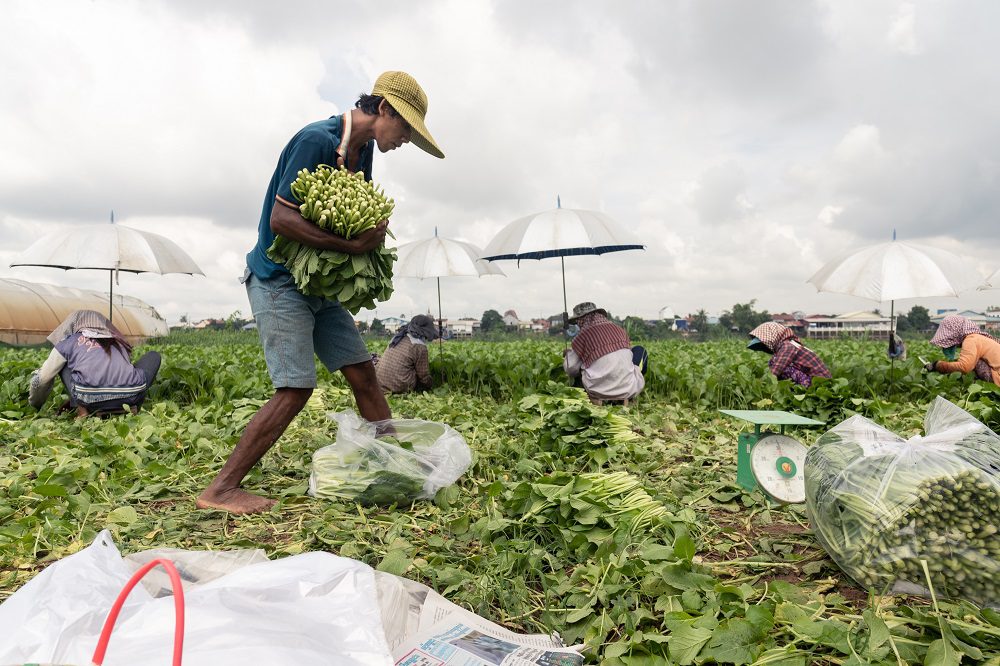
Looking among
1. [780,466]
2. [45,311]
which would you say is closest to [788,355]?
[780,466]

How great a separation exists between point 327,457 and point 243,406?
7.46 feet

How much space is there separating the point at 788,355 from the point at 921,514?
421 cm

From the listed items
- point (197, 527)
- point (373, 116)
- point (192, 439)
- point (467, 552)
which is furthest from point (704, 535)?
point (192, 439)

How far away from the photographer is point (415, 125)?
2.87m

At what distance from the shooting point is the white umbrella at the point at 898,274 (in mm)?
6305

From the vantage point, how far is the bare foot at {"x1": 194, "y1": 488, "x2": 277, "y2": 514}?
2865 mm

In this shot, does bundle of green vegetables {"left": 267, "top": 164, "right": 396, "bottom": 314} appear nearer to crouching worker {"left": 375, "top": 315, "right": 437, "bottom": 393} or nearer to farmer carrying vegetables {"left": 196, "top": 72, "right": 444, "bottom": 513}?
farmer carrying vegetables {"left": 196, "top": 72, "right": 444, "bottom": 513}

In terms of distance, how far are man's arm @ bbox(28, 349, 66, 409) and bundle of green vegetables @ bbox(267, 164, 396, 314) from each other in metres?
3.61

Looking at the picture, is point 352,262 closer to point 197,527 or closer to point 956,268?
point 197,527

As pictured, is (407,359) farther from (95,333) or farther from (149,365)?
(95,333)

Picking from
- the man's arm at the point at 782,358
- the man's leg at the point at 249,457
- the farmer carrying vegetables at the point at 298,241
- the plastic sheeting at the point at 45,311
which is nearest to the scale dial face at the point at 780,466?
the farmer carrying vegetables at the point at 298,241

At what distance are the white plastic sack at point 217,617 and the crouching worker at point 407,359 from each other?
4.84m

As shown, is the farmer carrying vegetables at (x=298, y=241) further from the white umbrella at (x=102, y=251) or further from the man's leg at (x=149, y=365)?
the white umbrella at (x=102, y=251)

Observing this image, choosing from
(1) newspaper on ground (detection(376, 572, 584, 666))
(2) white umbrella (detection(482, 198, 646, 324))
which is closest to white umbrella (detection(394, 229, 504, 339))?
(2) white umbrella (detection(482, 198, 646, 324))
